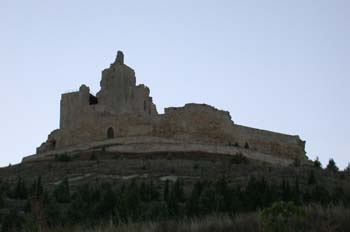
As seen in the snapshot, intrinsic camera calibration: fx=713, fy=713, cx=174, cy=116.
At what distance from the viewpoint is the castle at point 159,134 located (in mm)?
39188

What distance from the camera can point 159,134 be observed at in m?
40.9

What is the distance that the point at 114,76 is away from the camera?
46688 mm

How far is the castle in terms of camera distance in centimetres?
3919

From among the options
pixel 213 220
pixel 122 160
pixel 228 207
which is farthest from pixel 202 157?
pixel 213 220

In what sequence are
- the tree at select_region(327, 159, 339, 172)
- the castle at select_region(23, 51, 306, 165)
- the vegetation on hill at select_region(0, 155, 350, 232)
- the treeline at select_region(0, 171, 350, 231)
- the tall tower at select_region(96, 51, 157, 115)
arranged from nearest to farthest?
the vegetation on hill at select_region(0, 155, 350, 232) → the treeline at select_region(0, 171, 350, 231) → the tree at select_region(327, 159, 339, 172) → the castle at select_region(23, 51, 306, 165) → the tall tower at select_region(96, 51, 157, 115)

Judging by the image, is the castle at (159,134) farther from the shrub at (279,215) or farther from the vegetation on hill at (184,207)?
the shrub at (279,215)

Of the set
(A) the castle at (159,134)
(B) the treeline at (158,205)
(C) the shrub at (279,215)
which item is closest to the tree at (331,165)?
(A) the castle at (159,134)

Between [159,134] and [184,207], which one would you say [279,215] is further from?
[159,134]

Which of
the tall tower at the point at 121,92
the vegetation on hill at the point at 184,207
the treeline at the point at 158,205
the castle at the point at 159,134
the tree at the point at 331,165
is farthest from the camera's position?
the tall tower at the point at 121,92

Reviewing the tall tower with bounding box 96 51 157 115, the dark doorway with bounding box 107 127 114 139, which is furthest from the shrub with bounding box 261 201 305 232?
the tall tower with bounding box 96 51 157 115

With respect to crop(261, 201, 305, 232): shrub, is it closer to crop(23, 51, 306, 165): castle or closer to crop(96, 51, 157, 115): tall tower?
crop(23, 51, 306, 165): castle

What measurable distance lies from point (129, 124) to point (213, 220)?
30.2 meters

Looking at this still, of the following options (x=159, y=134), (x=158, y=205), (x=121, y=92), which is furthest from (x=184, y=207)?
(x=121, y=92)

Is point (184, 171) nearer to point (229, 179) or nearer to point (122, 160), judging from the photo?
point (229, 179)
